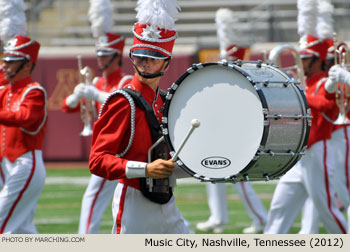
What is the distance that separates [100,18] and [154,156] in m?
4.07

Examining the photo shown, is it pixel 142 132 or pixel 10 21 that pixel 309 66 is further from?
pixel 142 132

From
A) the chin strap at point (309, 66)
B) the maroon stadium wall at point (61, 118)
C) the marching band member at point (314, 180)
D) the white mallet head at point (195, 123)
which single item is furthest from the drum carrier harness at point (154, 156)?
the maroon stadium wall at point (61, 118)

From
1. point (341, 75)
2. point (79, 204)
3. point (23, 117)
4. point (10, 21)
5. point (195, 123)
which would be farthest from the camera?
point (79, 204)

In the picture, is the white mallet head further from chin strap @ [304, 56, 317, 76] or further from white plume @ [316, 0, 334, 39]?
white plume @ [316, 0, 334, 39]

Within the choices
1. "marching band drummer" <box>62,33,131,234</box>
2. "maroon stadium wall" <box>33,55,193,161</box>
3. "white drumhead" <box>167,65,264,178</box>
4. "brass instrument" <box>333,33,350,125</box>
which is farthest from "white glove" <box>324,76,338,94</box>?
"maroon stadium wall" <box>33,55,193,161</box>

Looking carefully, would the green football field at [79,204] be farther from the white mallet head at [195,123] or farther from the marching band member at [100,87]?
the white mallet head at [195,123]

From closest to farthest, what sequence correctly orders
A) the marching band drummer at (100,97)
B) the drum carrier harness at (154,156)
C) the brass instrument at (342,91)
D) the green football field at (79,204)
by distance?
1. the drum carrier harness at (154,156)
2. the brass instrument at (342,91)
3. the marching band drummer at (100,97)
4. the green football field at (79,204)

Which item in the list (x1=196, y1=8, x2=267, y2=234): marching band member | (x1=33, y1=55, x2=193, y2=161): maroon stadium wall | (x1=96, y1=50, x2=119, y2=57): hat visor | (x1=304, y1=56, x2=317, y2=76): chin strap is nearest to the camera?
(x1=304, y1=56, x2=317, y2=76): chin strap

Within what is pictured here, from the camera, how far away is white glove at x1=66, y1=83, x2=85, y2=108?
281 inches

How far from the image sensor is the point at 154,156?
14.0 ft

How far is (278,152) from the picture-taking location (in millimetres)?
4059

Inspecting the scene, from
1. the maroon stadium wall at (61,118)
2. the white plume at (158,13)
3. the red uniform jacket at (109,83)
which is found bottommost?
the maroon stadium wall at (61,118)

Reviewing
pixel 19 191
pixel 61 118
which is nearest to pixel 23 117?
pixel 19 191

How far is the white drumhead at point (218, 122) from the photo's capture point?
13.2 ft
